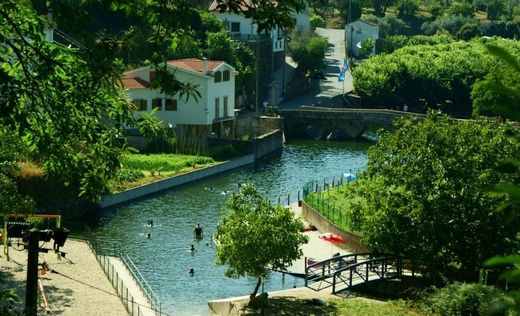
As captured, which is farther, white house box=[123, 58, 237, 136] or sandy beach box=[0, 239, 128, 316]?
white house box=[123, 58, 237, 136]

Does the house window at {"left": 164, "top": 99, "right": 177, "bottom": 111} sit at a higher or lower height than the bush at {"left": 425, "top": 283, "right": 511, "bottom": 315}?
higher

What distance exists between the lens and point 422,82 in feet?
337

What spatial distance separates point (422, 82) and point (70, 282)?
68.9m

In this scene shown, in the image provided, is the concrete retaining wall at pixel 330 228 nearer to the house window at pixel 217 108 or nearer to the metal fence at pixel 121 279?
the metal fence at pixel 121 279

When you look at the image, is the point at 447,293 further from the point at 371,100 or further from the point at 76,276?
the point at 371,100

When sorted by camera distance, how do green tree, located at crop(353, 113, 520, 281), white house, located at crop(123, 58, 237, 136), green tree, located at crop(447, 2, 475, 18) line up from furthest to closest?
green tree, located at crop(447, 2, 475, 18)
white house, located at crop(123, 58, 237, 136)
green tree, located at crop(353, 113, 520, 281)

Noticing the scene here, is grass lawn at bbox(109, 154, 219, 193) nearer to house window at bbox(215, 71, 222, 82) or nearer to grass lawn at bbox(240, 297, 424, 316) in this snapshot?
house window at bbox(215, 71, 222, 82)

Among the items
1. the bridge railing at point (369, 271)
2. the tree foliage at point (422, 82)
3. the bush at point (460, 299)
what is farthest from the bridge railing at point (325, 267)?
the tree foliage at point (422, 82)

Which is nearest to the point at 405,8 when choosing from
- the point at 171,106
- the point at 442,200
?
the point at 171,106

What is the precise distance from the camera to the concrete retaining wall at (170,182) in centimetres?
5981

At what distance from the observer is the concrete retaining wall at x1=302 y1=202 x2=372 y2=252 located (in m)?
49.5

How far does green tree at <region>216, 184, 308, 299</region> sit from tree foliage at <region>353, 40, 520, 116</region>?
63013 millimetres

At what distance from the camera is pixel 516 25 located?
536 ft

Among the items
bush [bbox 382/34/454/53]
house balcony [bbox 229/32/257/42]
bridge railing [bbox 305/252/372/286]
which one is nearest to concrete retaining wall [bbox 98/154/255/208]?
bridge railing [bbox 305/252/372/286]
